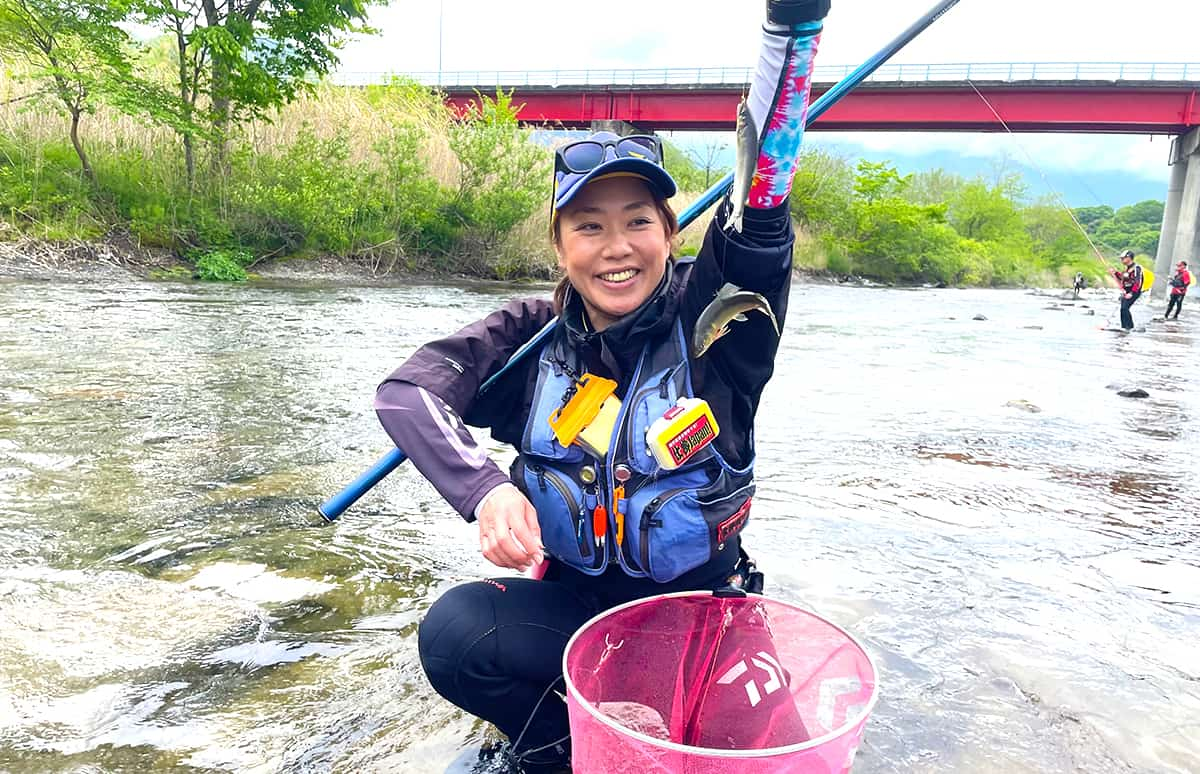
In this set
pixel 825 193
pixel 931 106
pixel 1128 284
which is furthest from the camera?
pixel 825 193

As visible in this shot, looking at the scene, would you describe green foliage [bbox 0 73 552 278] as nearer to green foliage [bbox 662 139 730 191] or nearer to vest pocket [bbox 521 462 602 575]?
vest pocket [bbox 521 462 602 575]

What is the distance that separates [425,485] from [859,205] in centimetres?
3693

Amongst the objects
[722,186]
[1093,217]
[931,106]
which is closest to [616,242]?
[722,186]

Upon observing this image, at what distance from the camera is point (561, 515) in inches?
72.0

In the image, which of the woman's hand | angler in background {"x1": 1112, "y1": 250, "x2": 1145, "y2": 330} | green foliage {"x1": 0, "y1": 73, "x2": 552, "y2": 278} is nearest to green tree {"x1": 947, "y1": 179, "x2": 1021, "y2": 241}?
angler in background {"x1": 1112, "y1": 250, "x2": 1145, "y2": 330}

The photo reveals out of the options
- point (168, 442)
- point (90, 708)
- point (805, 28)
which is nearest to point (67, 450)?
point (168, 442)

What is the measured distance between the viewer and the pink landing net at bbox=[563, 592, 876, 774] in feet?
5.26

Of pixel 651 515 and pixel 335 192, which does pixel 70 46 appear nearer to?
pixel 335 192

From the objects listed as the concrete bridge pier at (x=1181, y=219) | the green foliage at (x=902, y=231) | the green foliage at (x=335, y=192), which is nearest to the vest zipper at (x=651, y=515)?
the green foliage at (x=335, y=192)

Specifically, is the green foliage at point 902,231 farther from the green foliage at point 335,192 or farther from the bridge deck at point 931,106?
the green foliage at point 335,192

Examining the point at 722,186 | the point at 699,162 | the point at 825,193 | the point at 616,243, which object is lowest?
the point at 616,243

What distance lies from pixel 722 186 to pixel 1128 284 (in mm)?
17633

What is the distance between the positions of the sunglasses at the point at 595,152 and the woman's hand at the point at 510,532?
795 millimetres

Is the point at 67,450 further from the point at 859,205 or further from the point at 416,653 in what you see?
the point at 859,205
